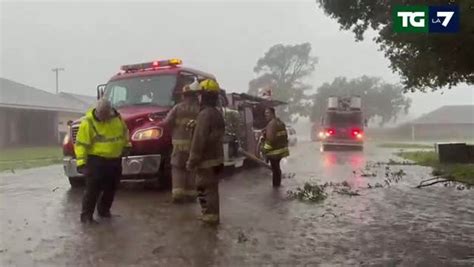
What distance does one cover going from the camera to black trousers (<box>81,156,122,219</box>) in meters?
7.03

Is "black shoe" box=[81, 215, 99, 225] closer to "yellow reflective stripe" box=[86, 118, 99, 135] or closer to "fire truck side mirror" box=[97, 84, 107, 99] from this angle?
"yellow reflective stripe" box=[86, 118, 99, 135]

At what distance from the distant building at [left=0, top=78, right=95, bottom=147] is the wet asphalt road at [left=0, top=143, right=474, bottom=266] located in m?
26.7

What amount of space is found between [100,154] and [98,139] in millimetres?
203

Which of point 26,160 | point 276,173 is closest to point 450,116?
point 26,160

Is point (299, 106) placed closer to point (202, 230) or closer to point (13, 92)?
point (13, 92)

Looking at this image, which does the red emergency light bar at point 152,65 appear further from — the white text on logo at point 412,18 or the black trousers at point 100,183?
the white text on logo at point 412,18

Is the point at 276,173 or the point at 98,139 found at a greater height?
the point at 98,139

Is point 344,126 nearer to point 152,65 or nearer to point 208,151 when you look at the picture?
point 152,65

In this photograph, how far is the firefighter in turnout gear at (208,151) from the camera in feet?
22.3

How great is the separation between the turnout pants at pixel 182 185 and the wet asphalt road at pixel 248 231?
0.92 ft

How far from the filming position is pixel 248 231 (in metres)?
6.57

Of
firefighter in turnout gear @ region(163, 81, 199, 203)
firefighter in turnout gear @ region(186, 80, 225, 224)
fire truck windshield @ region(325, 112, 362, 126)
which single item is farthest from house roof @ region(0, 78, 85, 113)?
firefighter in turnout gear @ region(186, 80, 225, 224)

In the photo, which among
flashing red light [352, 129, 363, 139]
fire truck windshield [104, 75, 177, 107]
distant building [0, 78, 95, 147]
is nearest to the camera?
fire truck windshield [104, 75, 177, 107]

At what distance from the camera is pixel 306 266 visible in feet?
16.4
